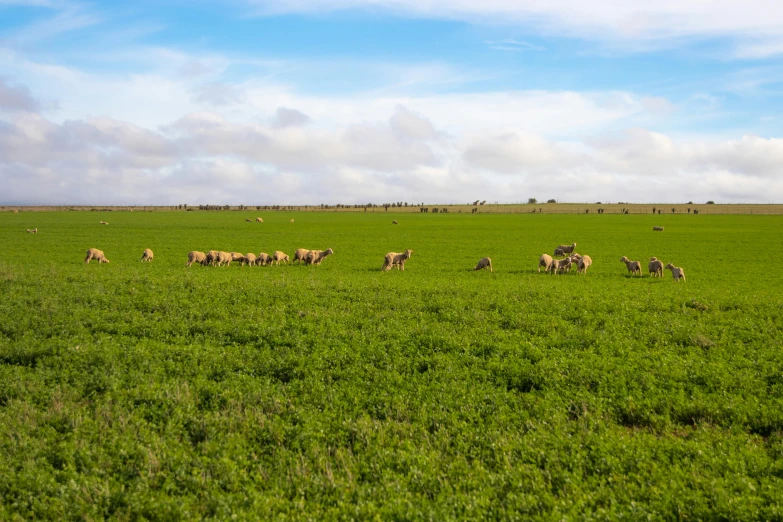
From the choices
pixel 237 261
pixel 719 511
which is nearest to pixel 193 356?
pixel 719 511

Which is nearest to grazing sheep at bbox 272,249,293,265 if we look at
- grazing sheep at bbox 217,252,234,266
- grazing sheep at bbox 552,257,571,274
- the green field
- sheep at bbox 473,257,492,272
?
grazing sheep at bbox 217,252,234,266

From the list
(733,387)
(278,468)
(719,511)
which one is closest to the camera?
(719,511)

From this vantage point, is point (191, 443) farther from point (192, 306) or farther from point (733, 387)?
point (733, 387)

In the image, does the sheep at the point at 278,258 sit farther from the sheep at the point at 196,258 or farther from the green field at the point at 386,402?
the green field at the point at 386,402

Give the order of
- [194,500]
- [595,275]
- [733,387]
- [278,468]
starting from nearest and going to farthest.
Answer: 1. [194,500]
2. [278,468]
3. [733,387]
4. [595,275]

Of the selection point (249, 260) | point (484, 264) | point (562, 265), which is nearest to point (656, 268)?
point (562, 265)

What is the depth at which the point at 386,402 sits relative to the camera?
12203 millimetres

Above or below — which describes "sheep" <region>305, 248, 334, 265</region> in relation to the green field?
above

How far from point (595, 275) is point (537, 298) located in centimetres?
1260

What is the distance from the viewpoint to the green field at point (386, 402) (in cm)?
857

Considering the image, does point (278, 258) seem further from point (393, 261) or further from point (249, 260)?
point (393, 261)

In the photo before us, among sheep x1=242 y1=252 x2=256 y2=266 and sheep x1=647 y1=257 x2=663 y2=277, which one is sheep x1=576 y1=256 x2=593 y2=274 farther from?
sheep x1=242 y1=252 x2=256 y2=266

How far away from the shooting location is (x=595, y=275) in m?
30.9

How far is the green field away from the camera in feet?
28.1
